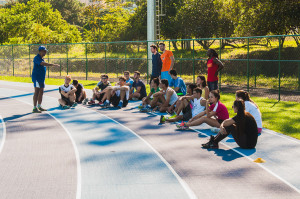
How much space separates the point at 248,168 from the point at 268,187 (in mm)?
Answer: 1056

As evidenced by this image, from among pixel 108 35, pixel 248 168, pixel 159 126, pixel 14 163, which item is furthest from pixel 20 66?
pixel 248 168

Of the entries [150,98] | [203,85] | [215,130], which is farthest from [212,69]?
[215,130]

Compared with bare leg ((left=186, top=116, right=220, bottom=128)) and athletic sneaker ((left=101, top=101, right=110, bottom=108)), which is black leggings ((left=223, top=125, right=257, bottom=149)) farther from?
athletic sneaker ((left=101, top=101, right=110, bottom=108))

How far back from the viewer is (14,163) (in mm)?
8055

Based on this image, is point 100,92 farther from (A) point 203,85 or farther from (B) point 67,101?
(A) point 203,85

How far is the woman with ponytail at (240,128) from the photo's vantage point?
334 inches

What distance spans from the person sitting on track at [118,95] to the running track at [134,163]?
267 cm

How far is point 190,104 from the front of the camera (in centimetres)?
1219

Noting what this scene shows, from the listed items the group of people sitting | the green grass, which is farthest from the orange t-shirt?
the green grass

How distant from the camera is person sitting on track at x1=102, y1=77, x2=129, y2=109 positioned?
15.2m

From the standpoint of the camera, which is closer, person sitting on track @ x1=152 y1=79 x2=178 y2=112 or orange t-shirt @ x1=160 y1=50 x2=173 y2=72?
person sitting on track @ x1=152 y1=79 x2=178 y2=112

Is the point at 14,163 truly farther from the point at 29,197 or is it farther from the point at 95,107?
the point at 95,107

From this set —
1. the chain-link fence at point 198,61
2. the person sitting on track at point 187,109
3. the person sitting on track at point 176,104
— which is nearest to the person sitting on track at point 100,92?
the person sitting on track at point 176,104

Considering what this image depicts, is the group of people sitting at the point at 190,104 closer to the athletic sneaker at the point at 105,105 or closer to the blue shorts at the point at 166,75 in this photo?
the athletic sneaker at the point at 105,105
